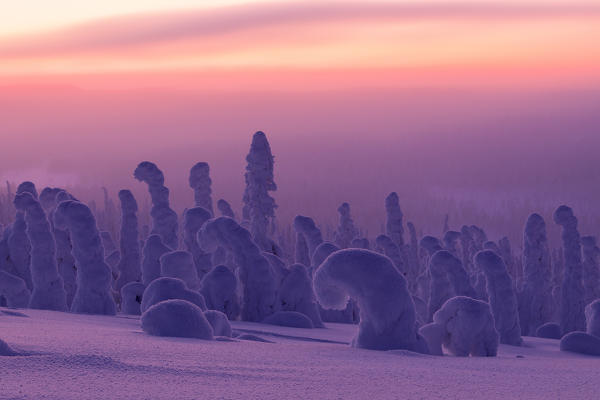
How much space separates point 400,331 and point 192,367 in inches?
190

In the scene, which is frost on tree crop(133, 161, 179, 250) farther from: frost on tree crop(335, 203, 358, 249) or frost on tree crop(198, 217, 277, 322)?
frost on tree crop(335, 203, 358, 249)

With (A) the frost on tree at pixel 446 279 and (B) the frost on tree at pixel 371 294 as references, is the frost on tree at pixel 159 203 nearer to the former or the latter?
(A) the frost on tree at pixel 446 279

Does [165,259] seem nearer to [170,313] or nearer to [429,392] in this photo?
[170,313]

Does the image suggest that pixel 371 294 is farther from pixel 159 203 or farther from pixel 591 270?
pixel 591 270

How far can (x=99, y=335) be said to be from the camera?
8375 mm

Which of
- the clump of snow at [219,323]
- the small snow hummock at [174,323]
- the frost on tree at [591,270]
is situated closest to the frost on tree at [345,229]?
the frost on tree at [591,270]

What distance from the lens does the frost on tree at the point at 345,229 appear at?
6037 centimetres

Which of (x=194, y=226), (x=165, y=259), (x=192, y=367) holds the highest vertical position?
(x=194, y=226)

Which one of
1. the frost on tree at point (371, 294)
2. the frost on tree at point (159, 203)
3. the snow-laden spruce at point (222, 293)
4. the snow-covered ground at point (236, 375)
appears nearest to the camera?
the snow-covered ground at point (236, 375)

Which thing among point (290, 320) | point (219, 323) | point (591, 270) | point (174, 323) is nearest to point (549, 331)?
point (591, 270)

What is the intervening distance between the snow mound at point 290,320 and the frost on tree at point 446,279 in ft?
26.3

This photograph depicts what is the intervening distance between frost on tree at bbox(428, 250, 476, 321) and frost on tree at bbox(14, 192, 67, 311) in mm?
12935

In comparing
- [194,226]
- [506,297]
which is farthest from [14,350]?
[194,226]

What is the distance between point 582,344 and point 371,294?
1005cm
